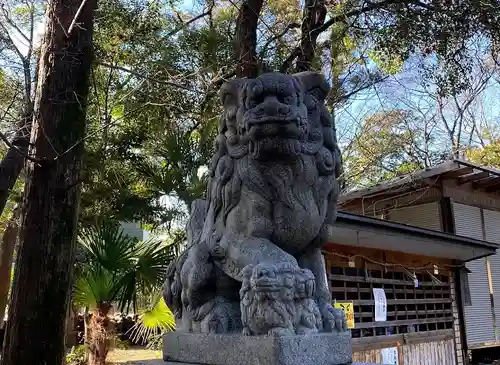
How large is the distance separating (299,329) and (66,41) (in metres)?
4.91

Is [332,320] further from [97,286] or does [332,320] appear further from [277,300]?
[97,286]

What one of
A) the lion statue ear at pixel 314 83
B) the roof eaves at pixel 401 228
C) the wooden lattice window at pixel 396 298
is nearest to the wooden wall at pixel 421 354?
the wooden lattice window at pixel 396 298

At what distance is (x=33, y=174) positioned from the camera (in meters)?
5.59

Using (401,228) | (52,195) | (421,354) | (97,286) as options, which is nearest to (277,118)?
(52,195)

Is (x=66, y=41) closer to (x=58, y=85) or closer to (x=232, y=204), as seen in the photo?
(x=58, y=85)

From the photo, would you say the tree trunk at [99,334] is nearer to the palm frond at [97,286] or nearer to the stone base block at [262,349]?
the palm frond at [97,286]

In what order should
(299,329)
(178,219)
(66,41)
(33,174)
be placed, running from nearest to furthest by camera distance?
(299,329) < (33,174) < (66,41) < (178,219)

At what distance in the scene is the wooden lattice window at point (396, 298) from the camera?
7941mm

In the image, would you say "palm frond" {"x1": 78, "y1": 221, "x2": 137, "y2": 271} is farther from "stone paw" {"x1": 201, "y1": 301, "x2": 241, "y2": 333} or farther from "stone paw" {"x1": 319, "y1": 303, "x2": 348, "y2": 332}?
"stone paw" {"x1": 319, "y1": 303, "x2": 348, "y2": 332}

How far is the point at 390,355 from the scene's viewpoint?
8.40 meters

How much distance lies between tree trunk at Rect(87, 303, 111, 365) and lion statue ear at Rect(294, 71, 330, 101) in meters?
4.71

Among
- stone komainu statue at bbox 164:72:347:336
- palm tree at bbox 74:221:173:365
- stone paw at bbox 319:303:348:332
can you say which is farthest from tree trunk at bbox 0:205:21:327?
stone paw at bbox 319:303:348:332

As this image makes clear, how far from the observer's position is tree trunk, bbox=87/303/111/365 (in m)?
6.70

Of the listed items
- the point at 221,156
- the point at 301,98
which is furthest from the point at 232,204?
the point at 301,98
